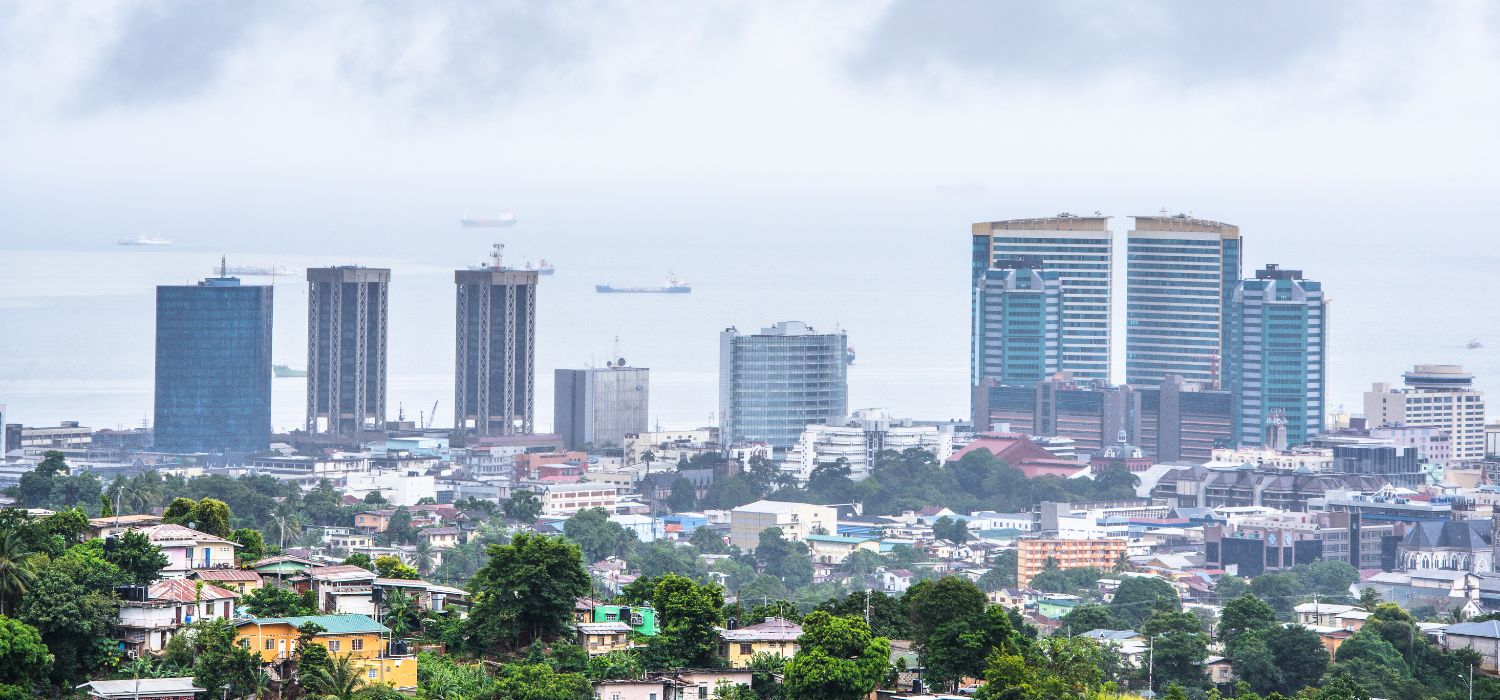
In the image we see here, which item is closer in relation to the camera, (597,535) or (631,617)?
(631,617)

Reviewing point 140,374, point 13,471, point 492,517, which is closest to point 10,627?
point 492,517

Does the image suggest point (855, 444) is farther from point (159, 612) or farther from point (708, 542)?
point (159, 612)

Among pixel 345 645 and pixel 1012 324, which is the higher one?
pixel 1012 324

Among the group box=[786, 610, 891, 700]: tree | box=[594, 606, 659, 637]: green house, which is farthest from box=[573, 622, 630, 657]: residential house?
box=[786, 610, 891, 700]: tree

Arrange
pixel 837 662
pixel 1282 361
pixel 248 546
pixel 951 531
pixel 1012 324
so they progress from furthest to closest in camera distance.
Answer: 1. pixel 1012 324
2. pixel 1282 361
3. pixel 951 531
4. pixel 248 546
5. pixel 837 662

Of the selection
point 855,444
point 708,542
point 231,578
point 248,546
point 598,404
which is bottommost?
point 708,542

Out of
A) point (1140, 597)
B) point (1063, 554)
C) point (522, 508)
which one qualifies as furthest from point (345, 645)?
point (1063, 554)
